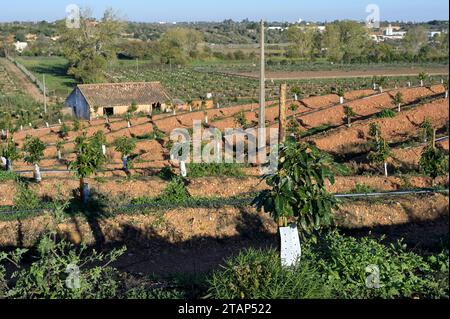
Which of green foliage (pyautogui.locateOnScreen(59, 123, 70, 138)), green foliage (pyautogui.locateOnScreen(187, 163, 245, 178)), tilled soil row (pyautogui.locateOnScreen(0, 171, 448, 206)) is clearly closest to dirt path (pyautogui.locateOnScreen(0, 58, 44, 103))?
green foliage (pyautogui.locateOnScreen(59, 123, 70, 138))

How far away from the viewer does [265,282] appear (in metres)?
6.21

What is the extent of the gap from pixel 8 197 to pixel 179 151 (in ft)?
21.3

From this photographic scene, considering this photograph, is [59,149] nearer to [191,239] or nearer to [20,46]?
[191,239]

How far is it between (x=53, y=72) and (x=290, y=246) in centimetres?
5555

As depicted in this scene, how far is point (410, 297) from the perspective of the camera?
6676 mm

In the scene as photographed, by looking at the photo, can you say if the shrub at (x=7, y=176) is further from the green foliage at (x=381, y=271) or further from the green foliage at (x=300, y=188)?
the green foliage at (x=381, y=271)

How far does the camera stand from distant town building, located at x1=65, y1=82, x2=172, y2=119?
113 feet

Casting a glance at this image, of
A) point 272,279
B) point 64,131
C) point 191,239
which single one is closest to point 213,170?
point 191,239

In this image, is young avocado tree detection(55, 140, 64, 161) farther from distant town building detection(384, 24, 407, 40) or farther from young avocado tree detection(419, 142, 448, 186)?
distant town building detection(384, 24, 407, 40)

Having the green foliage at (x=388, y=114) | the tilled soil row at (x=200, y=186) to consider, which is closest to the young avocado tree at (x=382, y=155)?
the tilled soil row at (x=200, y=186)

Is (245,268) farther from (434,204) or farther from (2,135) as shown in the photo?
(2,135)

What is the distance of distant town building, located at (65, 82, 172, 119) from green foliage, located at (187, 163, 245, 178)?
57.8 ft

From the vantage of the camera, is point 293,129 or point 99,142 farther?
point 293,129

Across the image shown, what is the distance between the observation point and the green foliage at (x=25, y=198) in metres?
13.3
